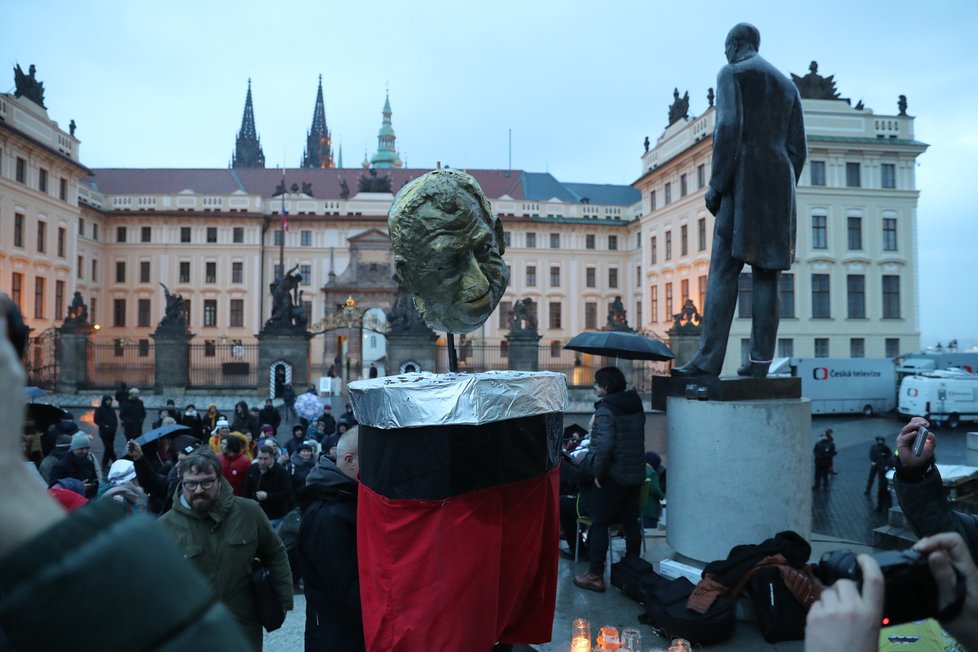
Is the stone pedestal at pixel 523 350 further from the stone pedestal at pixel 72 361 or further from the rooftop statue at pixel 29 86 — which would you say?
the rooftop statue at pixel 29 86

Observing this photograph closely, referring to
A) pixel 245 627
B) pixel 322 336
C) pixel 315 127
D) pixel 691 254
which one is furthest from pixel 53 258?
pixel 315 127

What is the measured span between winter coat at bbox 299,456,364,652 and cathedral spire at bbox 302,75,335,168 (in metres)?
106

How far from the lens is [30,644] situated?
2.16 ft

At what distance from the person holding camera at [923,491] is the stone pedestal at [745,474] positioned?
2323 millimetres

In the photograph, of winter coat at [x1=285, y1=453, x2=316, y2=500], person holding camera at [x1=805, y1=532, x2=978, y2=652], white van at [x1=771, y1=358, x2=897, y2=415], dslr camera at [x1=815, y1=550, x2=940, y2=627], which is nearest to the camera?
person holding camera at [x1=805, y1=532, x2=978, y2=652]

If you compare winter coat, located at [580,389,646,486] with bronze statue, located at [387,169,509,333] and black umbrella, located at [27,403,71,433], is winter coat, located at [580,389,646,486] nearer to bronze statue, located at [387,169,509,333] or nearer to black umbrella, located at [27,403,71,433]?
bronze statue, located at [387,169,509,333]

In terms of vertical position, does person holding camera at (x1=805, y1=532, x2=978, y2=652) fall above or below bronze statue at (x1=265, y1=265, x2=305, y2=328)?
below

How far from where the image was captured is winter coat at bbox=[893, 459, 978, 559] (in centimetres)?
238

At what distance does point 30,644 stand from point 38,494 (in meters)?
0.15

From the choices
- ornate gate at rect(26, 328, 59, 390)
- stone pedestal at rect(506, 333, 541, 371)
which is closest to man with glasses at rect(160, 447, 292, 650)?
stone pedestal at rect(506, 333, 541, 371)

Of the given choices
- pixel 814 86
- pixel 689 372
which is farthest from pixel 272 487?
pixel 814 86

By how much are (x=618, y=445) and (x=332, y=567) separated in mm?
2831

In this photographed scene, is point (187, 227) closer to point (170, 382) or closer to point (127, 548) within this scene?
point (170, 382)

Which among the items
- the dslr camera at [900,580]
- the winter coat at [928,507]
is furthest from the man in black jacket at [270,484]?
the dslr camera at [900,580]
